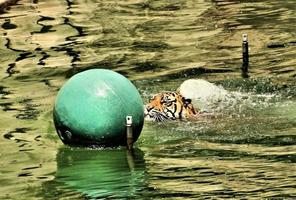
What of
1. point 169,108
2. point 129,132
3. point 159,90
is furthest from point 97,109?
point 159,90

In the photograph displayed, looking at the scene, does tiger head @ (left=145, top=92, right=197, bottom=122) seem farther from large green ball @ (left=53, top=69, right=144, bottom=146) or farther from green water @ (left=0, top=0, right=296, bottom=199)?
large green ball @ (left=53, top=69, right=144, bottom=146)

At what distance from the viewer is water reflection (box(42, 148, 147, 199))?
9.65m

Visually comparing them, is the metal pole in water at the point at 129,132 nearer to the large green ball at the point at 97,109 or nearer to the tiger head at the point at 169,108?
the large green ball at the point at 97,109

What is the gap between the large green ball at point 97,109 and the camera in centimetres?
1107

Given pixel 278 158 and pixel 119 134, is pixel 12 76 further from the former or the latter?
pixel 278 158

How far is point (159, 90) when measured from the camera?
1543 centimetres

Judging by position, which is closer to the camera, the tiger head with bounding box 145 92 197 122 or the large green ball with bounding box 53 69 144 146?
the large green ball with bounding box 53 69 144 146

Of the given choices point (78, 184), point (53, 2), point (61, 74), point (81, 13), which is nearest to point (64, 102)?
point (78, 184)

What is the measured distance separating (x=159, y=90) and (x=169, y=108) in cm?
243

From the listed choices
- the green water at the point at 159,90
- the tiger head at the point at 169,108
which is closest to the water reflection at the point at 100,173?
the green water at the point at 159,90

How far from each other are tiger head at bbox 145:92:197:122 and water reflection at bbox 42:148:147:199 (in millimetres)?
1588

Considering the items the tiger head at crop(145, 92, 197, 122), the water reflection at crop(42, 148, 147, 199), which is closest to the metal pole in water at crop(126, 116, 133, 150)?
the water reflection at crop(42, 148, 147, 199)

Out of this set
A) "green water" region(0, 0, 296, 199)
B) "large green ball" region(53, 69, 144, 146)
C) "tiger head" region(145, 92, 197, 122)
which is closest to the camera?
"green water" region(0, 0, 296, 199)

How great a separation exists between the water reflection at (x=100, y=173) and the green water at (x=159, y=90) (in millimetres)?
13
